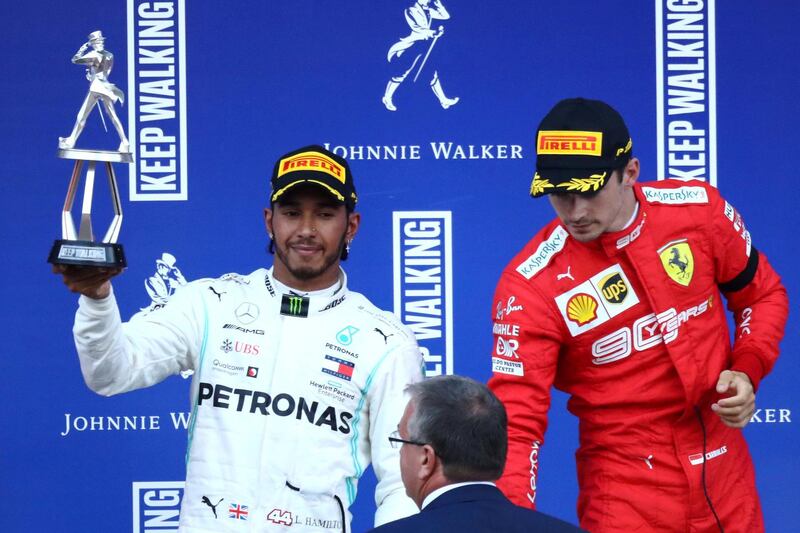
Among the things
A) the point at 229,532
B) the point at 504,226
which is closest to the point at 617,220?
the point at 229,532

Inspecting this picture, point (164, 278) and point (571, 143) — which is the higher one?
point (571, 143)

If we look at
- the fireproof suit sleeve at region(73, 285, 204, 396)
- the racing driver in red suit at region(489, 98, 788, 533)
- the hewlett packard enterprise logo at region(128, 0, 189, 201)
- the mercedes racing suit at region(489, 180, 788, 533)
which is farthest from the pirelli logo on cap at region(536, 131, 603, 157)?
the hewlett packard enterprise logo at region(128, 0, 189, 201)

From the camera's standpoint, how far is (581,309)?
2.53m

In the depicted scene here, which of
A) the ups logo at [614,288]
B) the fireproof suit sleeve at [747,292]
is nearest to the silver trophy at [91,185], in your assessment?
the ups logo at [614,288]

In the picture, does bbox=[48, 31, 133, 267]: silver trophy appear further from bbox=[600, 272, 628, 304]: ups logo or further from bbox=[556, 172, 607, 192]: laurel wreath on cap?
bbox=[600, 272, 628, 304]: ups logo

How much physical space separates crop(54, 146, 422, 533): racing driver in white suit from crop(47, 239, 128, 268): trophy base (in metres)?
0.25

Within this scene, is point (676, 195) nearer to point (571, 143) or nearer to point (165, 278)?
point (571, 143)

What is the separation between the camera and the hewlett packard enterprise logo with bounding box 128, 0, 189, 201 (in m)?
3.64

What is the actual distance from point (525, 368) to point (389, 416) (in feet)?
0.92

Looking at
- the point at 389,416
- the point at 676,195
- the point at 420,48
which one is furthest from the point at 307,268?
the point at 420,48

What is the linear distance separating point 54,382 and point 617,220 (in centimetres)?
189

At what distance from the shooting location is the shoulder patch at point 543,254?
2.55m

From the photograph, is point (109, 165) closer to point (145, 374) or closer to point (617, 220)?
point (145, 374)

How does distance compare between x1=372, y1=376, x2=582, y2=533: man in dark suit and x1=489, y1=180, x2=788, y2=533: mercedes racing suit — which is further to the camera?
x1=489, y1=180, x2=788, y2=533: mercedes racing suit
